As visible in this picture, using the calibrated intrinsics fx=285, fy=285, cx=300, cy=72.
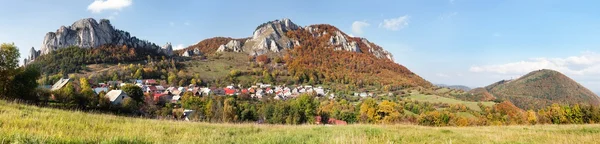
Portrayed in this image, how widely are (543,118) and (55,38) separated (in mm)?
209077

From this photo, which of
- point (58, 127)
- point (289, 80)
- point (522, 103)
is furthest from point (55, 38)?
point (522, 103)

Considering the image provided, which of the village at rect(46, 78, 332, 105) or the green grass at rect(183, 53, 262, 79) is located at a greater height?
the green grass at rect(183, 53, 262, 79)

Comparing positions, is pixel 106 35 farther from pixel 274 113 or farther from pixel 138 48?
pixel 274 113

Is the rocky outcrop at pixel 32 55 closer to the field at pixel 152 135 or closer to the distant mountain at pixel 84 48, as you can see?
the distant mountain at pixel 84 48

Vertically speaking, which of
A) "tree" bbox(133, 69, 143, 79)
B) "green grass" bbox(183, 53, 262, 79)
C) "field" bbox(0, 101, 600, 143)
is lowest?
"field" bbox(0, 101, 600, 143)

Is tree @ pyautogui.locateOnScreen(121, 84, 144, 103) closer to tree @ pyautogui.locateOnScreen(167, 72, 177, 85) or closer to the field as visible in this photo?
the field

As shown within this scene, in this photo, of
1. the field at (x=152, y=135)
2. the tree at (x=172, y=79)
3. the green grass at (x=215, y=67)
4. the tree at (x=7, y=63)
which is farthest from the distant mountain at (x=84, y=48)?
the field at (x=152, y=135)

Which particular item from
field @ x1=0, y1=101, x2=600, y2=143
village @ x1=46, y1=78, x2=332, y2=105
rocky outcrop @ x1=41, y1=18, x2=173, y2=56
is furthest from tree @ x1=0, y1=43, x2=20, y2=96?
rocky outcrop @ x1=41, y1=18, x2=173, y2=56

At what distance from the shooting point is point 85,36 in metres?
159

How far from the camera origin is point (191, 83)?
415 ft

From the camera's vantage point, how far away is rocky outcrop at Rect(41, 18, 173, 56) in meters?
154

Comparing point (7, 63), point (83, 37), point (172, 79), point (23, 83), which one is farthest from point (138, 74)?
point (7, 63)

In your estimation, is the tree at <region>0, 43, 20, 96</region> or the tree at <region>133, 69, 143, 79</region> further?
the tree at <region>133, 69, 143, 79</region>

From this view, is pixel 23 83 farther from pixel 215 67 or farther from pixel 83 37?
pixel 83 37
